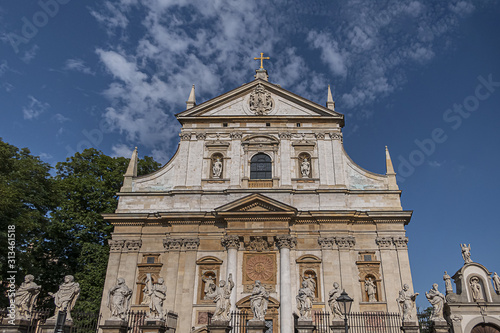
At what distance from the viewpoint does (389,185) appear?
2298 centimetres

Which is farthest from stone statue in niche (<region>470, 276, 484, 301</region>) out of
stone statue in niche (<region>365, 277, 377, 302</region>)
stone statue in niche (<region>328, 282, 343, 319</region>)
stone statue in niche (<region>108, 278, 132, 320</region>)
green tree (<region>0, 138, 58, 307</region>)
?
green tree (<region>0, 138, 58, 307</region>)

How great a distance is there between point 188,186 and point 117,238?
4.71 m

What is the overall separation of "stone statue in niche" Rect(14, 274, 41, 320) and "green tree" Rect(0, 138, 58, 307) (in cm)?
409

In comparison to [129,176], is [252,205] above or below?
below

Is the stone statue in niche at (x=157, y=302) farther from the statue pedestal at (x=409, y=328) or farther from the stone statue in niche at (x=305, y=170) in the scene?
the stone statue in niche at (x=305, y=170)

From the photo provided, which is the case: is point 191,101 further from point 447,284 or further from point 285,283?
point 447,284

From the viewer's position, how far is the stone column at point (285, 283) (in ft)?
63.6

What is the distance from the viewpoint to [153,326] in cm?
1369

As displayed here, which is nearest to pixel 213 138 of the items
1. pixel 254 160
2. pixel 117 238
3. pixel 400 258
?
pixel 254 160

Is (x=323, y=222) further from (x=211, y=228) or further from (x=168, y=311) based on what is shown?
(x=168, y=311)

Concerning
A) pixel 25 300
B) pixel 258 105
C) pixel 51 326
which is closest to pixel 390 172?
pixel 258 105

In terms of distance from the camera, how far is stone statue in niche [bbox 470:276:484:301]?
18531 millimetres

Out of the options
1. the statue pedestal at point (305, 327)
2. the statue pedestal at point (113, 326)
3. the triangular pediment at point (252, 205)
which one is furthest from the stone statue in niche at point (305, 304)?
the triangular pediment at point (252, 205)

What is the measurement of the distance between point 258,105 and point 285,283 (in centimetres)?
1094
